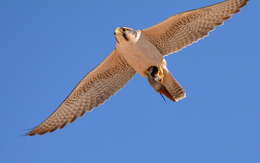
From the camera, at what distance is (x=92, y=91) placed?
13.1m

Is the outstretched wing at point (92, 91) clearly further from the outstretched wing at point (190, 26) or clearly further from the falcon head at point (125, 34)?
the outstretched wing at point (190, 26)

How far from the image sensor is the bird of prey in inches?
467

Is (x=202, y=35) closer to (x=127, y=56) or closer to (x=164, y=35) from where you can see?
(x=164, y=35)

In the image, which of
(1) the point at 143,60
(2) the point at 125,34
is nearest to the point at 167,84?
(1) the point at 143,60

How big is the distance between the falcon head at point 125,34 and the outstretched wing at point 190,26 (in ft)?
1.54

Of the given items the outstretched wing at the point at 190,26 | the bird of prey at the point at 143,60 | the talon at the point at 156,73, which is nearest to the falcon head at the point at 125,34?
the bird of prey at the point at 143,60

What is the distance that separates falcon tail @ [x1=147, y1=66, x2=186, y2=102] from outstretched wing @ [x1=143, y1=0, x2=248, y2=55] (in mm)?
597

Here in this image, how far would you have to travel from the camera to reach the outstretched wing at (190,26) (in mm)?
12242

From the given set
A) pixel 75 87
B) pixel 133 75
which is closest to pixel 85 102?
pixel 75 87

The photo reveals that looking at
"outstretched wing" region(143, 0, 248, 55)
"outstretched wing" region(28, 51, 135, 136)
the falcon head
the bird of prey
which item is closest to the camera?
the falcon head

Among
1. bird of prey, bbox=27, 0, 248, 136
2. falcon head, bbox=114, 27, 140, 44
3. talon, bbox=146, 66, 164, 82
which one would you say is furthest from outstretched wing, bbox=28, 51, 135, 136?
talon, bbox=146, 66, 164, 82

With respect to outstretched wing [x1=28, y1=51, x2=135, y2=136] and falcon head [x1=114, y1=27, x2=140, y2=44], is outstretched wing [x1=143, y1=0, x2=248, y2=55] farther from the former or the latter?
outstretched wing [x1=28, y1=51, x2=135, y2=136]

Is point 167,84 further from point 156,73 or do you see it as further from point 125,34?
point 125,34

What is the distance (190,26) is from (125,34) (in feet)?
4.94
